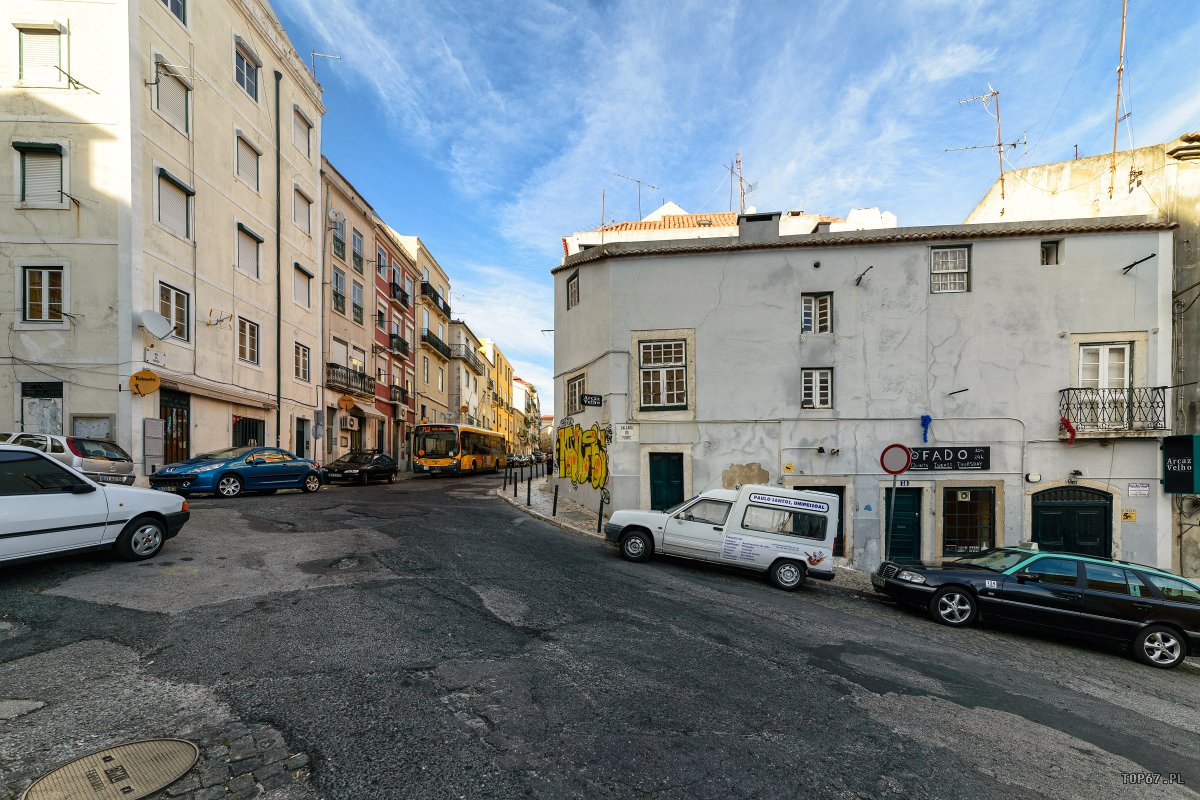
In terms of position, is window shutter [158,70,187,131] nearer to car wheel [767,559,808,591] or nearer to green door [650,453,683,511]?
green door [650,453,683,511]

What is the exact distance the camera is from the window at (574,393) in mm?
17766

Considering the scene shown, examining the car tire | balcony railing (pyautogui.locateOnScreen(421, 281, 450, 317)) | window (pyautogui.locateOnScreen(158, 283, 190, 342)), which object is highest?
balcony railing (pyautogui.locateOnScreen(421, 281, 450, 317))

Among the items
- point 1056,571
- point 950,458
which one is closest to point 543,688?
point 1056,571

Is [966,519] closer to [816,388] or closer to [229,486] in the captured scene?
[816,388]

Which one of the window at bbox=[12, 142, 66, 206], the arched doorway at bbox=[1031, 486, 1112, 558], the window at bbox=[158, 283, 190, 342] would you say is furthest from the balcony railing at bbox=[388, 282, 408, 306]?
the arched doorway at bbox=[1031, 486, 1112, 558]

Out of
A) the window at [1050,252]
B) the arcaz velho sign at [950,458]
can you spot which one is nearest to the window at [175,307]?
the arcaz velho sign at [950,458]

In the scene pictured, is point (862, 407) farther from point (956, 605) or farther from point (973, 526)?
point (956, 605)

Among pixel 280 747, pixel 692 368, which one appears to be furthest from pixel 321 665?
pixel 692 368

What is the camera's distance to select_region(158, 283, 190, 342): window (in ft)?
53.7

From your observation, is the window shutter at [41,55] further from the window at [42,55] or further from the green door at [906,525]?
the green door at [906,525]

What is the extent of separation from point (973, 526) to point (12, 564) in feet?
61.8

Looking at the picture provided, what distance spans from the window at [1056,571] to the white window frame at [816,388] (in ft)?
22.7

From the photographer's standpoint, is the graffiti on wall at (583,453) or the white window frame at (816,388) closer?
the white window frame at (816,388)

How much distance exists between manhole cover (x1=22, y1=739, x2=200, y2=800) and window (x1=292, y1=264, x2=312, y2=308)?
22963 mm
